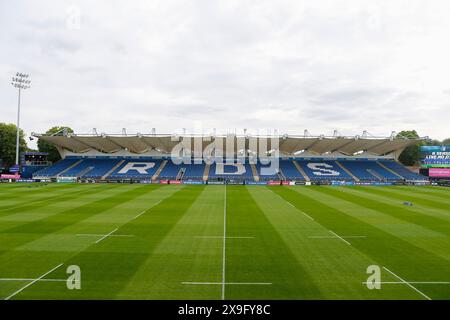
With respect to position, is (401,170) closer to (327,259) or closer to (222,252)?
(327,259)

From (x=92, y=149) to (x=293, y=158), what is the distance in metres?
40.8

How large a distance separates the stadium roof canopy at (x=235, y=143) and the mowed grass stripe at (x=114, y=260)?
36.0m

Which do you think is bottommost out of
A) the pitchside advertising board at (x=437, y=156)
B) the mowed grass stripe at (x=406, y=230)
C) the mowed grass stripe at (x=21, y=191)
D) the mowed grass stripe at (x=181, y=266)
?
the mowed grass stripe at (x=181, y=266)

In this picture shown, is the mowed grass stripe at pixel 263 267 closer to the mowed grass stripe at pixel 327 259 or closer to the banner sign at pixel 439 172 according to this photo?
the mowed grass stripe at pixel 327 259

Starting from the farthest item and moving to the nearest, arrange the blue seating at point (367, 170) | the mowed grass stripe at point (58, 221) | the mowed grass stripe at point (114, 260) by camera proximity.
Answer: the blue seating at point (367, 170) → the mowed grass stripe at point (58, 221) → the mowed grass stripe at point (114, 260)

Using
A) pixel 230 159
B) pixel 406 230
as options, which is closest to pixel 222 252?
pixel 406 230

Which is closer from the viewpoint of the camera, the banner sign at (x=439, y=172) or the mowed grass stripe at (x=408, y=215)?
the mowed grass stripe at (x=408, y=215)

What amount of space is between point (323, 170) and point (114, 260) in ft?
176

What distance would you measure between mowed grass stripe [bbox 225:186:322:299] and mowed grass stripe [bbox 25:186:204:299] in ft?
11.5

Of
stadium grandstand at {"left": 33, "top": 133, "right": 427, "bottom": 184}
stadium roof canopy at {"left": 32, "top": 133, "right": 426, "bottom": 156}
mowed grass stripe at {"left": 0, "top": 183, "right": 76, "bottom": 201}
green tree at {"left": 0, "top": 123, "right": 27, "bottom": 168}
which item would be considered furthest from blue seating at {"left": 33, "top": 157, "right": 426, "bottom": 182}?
green tree at {"left": 0, "top": 123, "right": 27, "bottom": 168}

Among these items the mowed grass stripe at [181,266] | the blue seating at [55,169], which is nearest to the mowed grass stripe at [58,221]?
the mowed grass stripe at [181,266]

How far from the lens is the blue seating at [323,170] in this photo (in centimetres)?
5909

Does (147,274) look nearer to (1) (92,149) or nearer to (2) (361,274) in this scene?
(2) (361,274)

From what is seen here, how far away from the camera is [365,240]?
17312mm
